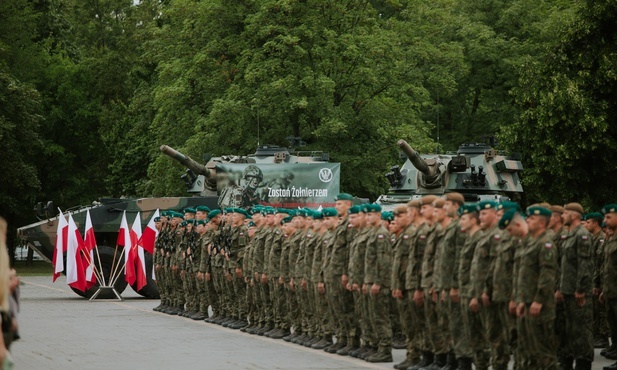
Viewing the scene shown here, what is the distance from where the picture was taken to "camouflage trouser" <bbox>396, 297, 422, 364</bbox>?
49.0 ft

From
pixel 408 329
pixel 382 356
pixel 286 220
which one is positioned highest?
pixel 286 220

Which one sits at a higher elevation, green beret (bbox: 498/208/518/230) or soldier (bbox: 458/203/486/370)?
green beret (bbox: 498/208/518/230)

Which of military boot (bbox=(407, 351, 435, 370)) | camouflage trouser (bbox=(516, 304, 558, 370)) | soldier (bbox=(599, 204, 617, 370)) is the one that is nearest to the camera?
camouflage trouser (bbox=(516, 304, 558, 370))

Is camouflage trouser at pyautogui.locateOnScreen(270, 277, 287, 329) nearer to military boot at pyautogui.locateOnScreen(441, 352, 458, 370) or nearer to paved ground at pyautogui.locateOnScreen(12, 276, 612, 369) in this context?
paved ground at pyautogui.locateOnScreen(12, 276, 612, 369)

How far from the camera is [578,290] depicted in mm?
14164

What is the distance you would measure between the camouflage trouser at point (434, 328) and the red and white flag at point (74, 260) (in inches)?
Result: 574

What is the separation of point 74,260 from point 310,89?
48.6 feet

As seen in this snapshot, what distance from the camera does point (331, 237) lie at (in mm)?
17188

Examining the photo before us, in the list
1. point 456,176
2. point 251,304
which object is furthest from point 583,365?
point 456,176

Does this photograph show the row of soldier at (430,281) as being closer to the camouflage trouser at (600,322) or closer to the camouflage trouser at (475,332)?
the camouflage trouser at (475,332)

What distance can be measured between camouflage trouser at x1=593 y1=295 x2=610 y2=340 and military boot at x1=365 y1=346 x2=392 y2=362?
3.22 metres

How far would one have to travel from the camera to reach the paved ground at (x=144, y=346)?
601 inches

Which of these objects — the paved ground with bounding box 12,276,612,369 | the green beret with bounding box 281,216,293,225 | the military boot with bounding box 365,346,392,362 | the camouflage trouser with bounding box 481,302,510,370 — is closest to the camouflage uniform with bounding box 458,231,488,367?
the camouflage trouser with bounding box 481,302,510,370

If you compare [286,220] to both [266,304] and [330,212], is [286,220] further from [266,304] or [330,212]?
[330,212]
